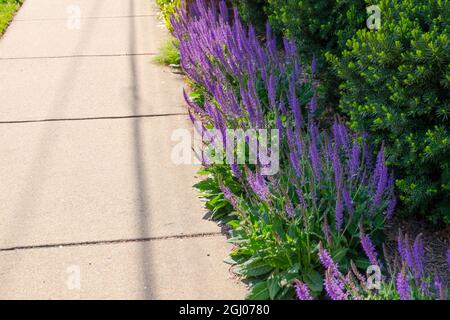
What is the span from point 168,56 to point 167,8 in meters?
1.47

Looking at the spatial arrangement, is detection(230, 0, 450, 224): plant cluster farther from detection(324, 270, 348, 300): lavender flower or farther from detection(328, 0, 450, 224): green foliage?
detection(324, 270, 348, 300): lavender flower

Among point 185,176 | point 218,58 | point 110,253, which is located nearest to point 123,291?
point 110,253

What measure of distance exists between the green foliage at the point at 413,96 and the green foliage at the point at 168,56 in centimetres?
339

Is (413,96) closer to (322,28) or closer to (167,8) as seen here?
(322,28)

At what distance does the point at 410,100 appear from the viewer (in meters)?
3.37

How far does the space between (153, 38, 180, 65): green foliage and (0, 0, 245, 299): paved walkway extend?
17 cm

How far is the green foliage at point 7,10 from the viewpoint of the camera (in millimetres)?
8592

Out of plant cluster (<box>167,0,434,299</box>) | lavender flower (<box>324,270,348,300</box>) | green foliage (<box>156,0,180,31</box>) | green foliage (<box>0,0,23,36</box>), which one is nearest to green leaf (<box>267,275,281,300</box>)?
plant cluster (<box>167,0,434,299</box>)

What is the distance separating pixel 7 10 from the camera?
9289 millimetres

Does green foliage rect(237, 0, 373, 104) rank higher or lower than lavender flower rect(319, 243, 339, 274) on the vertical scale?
higher

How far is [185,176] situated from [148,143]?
2.09ft

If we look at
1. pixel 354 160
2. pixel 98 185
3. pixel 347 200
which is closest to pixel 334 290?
pixel 347 200

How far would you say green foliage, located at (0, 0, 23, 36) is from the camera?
8592 millimetres

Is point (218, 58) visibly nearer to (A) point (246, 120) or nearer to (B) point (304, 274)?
(A) point (246, 120)
